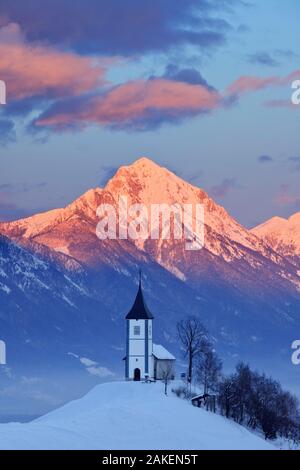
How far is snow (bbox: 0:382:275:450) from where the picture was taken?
14962 cm

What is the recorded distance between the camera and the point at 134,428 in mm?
167625

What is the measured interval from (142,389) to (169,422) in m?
25.8

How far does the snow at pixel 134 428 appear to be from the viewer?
491 ft

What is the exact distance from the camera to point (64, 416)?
186875mm

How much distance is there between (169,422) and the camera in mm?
174125

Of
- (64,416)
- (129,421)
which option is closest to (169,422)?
(129,421)
